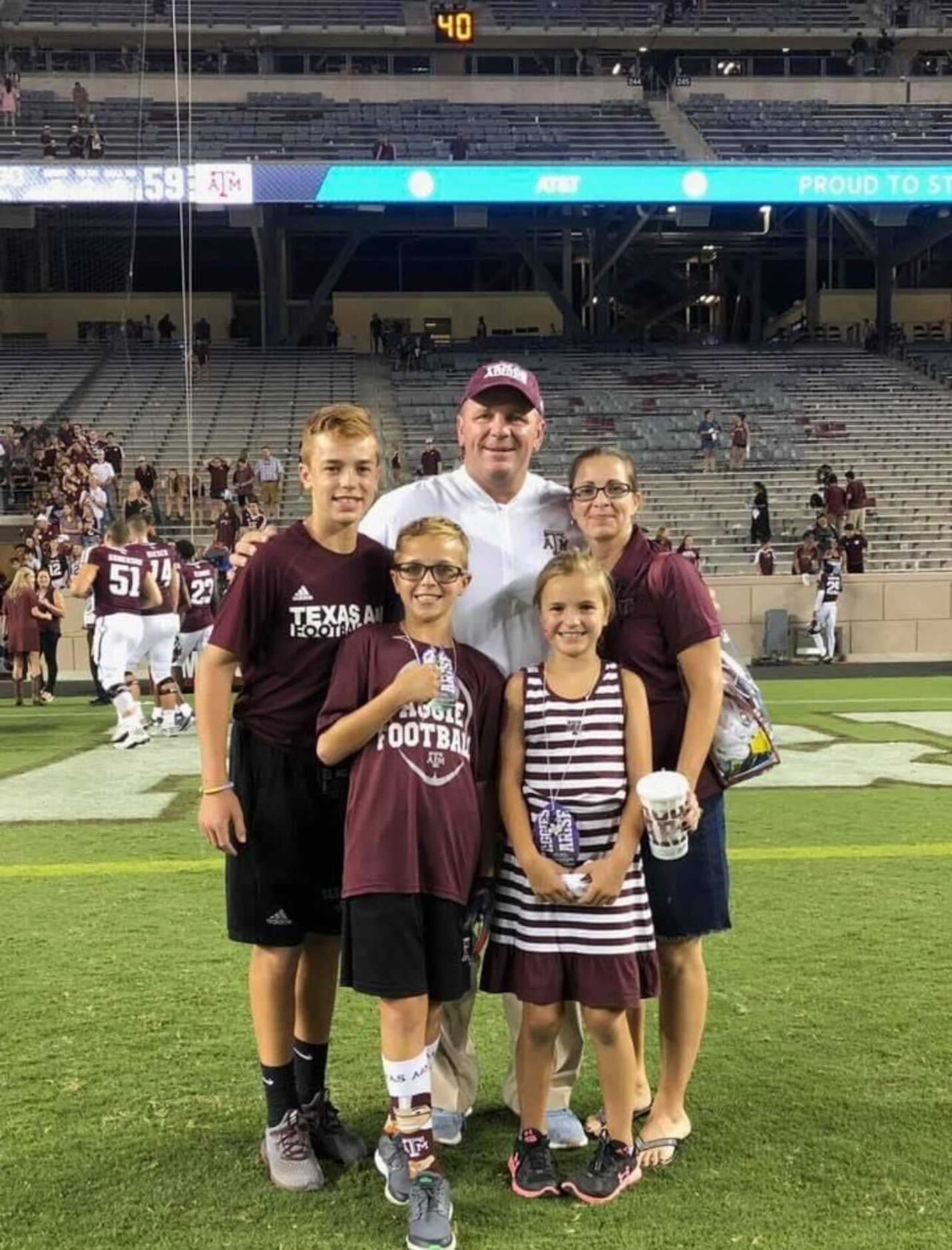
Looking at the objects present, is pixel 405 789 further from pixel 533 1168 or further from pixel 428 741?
pixel 533 1168

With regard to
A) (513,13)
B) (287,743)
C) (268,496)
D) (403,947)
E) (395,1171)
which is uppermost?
(513,13)

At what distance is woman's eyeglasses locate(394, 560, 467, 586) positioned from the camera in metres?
2.79

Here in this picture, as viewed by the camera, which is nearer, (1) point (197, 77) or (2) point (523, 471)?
(2) point (523, 471)

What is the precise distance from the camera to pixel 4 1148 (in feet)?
9.94

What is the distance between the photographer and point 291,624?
9.64 feet

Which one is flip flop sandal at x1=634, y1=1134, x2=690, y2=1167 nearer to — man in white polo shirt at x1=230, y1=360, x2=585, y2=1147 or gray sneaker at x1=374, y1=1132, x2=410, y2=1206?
man in white polo shirt at x1=230, y1=360, x2=585, y2=1147

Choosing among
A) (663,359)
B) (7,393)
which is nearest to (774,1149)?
(7,393)

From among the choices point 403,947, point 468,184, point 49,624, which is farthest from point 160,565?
point 468,184

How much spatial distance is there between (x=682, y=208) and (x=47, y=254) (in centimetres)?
1689

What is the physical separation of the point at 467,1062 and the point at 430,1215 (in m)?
0.62

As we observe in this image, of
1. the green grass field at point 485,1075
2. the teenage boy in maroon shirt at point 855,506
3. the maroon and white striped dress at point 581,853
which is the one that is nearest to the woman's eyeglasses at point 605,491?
the maroon and white striped dress at point 581,853

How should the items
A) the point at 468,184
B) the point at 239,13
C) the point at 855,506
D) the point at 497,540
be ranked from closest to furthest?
the point at 497,540
the point at 855,506
the point at 468,184
the point at 239,13

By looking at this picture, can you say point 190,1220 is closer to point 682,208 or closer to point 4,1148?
point 4,1148

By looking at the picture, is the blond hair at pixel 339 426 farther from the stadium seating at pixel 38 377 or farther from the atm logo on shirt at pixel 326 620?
the stadium seating at pixel 38 377
